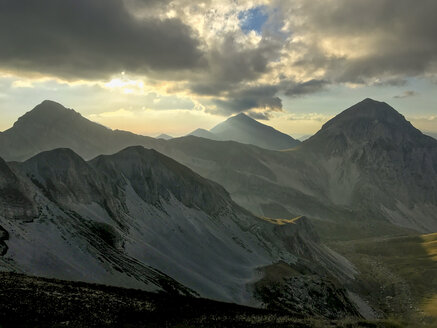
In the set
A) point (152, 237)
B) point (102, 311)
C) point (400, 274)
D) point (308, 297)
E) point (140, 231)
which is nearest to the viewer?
point (102, 311)

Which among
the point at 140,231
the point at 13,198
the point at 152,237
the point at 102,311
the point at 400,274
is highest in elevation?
the point at 13,198

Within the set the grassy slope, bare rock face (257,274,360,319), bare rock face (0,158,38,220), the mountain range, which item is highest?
bare rock face (0,158,38,220)

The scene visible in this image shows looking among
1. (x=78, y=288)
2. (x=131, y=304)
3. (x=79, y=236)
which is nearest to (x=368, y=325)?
(x=131, y=304)

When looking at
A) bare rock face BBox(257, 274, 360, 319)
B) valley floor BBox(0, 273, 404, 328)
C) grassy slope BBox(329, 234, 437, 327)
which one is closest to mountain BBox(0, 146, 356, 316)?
bare rock face BBox(257, 274, 360, 319)

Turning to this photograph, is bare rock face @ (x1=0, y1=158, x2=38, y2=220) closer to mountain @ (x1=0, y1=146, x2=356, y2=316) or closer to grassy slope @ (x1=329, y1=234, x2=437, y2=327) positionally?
mountain @ (x1=0, y1=146, x2=356, y2=316)

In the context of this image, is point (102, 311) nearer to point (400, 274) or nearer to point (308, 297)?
point (308, 297)

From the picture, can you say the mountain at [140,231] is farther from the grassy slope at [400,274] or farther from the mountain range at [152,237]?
the grassy slope at [400,274]

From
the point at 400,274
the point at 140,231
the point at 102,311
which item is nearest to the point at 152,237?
the point at 140,231

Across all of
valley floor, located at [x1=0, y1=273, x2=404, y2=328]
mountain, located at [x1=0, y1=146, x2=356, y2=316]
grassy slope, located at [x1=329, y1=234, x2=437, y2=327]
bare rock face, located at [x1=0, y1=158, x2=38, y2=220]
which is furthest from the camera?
grassy slope, located at [x1=329, y1=234, x2=437, y2=327]
